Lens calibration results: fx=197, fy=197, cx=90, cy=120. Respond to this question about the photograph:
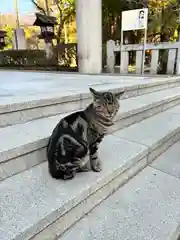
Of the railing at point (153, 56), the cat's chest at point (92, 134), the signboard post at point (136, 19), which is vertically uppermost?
the signboard post at point (136, 19)

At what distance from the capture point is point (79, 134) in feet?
3.08

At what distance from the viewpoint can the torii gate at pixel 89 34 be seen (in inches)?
154

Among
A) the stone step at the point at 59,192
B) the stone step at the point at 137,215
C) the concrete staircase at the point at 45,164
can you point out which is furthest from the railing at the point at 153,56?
the stone step at the point at 137,215

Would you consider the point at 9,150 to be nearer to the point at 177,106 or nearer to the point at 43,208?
the point at 43,208

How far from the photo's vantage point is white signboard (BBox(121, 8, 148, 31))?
3.49m

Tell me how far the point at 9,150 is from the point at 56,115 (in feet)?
2.06

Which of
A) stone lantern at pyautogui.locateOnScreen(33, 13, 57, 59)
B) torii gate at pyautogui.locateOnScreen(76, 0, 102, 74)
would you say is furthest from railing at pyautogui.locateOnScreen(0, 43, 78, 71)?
torii gate at pyautogui.locateOnScreen(76, 0, 102, 74)

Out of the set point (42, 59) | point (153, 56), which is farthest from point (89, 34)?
point (42, 59)

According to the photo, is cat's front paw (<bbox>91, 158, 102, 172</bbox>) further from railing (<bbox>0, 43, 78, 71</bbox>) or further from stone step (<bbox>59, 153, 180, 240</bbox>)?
railing (<bbox>0, 43, 78, 71</bbox>)

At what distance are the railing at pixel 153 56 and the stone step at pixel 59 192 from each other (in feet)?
8.93

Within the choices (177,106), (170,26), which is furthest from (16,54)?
(177,106)

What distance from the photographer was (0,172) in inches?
38.2

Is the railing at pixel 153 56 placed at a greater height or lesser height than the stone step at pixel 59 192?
greater

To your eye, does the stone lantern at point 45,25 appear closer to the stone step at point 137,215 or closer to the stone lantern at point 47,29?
the stone lantern at point 47,29
